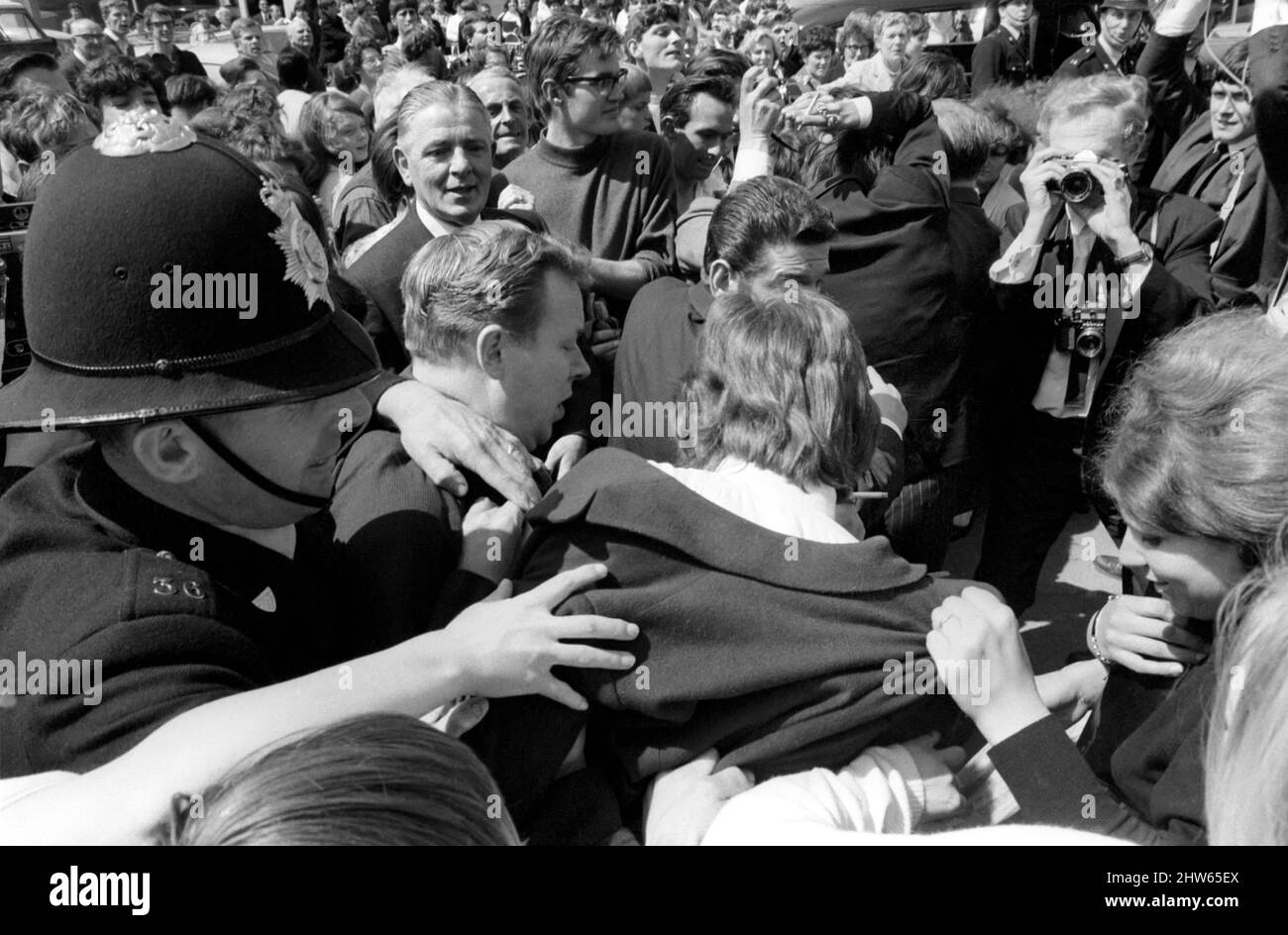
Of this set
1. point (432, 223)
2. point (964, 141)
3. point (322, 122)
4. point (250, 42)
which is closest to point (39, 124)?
point (322, 122)

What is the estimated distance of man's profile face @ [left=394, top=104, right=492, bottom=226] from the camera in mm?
3230

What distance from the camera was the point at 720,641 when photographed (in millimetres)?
1451

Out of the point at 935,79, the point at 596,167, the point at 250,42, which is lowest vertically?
the point at 250,42

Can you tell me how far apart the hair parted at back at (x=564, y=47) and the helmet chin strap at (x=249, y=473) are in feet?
9.68

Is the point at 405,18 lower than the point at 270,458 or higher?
lower

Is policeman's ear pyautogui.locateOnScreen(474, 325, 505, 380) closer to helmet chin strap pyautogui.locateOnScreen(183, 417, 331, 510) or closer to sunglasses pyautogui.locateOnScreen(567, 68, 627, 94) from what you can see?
helmet chin strap pyautogui.locateOnScreen(183, 417, 331, 510)

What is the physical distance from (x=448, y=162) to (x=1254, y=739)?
2.81m

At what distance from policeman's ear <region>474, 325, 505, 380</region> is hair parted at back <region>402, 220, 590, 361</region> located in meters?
0.01

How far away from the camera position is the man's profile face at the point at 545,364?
2033 millimetres

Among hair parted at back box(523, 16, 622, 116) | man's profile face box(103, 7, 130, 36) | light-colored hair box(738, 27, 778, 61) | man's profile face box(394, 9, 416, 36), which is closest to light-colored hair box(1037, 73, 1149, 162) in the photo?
hair parted at back box(523, 16, 622, 116)

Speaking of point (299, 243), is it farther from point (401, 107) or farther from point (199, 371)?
point (401, 107)

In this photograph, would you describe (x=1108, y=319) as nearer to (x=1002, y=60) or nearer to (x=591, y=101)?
(x=591, y=101)
